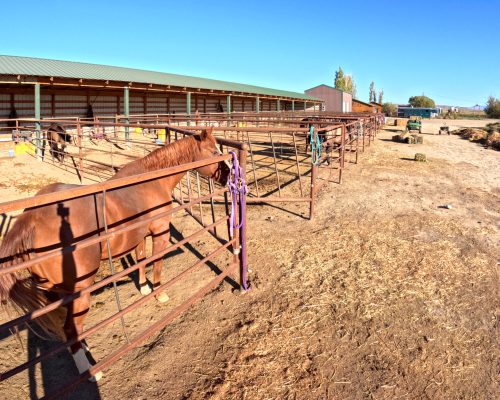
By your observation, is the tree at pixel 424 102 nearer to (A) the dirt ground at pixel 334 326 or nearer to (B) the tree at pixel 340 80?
(B) the tree at pixel 340 80

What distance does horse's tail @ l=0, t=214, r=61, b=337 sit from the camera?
2.17m

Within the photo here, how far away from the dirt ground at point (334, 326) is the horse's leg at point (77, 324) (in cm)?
18

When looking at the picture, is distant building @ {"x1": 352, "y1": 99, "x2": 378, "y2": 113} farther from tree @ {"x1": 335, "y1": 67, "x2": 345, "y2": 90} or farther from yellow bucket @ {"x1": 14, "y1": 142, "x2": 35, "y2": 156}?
yellow bucket @ {"x1": 14, "y1": 142, "x2": 35, "y2": 156}

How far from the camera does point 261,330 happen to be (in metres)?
3.14

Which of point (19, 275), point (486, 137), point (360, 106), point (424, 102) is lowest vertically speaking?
point (19, 275)

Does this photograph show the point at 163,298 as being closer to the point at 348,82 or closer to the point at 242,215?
the point at 242,215

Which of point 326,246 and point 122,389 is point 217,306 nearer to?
point 122,389

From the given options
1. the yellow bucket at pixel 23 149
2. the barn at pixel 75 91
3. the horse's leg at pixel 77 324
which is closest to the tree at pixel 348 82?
the barn at pixel 75 91

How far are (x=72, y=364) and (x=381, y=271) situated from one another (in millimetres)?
3334

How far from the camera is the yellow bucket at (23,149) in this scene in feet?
39.7

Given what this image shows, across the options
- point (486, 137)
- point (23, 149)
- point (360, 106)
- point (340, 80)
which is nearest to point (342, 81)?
point (340, 80)

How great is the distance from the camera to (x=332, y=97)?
55.0 m

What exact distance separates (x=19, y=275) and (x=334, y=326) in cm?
250

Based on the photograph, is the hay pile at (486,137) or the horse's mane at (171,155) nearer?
the horse's mane at (171,155)
